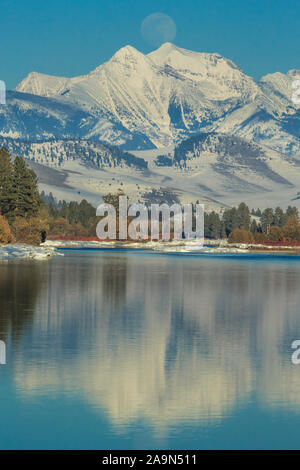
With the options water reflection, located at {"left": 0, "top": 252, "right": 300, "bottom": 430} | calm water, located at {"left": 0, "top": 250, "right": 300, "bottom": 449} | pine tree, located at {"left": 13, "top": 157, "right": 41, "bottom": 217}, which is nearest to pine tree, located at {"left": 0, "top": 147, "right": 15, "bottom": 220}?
pine tree, located at {"left": 13, "top": 157, "right": 41, "bottom": 217}

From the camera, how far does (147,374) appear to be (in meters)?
27.3

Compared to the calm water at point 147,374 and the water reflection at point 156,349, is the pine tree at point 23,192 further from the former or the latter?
the calm water at point 147,374

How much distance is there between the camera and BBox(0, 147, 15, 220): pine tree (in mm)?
139625

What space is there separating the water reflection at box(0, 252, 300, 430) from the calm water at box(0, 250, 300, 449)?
0.16 feet

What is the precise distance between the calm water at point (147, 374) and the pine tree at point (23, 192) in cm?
9061

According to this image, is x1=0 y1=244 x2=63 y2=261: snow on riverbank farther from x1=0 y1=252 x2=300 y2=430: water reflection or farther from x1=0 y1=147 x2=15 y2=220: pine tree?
x1=0 y1=252 x2=300 y2=430: water reflection

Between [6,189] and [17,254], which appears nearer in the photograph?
[17,254]

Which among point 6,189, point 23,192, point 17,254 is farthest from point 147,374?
point 23,192

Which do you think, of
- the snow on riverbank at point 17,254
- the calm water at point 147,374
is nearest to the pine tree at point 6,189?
the snow on riverbank at point 17,254

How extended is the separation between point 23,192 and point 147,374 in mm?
118989

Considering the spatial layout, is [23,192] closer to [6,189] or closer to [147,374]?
[6,189]

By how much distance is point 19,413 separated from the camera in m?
22.1
